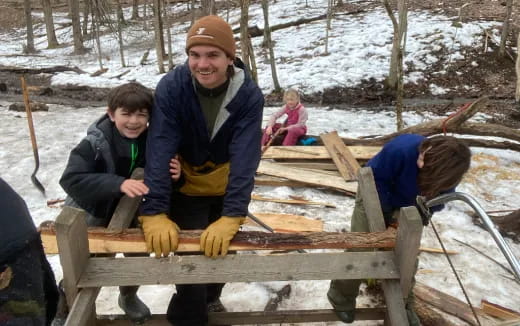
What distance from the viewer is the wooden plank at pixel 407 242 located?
5.82 ft

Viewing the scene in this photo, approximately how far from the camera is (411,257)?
183cm

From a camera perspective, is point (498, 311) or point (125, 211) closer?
point (125, 211)

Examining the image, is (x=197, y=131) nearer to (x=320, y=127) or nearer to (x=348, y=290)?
(x=348, y=290)

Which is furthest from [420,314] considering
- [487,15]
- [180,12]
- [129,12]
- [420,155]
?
[129,12]

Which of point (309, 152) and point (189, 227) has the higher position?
point (189, 227)

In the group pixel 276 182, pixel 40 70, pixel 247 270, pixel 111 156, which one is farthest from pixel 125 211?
pixel 40 70

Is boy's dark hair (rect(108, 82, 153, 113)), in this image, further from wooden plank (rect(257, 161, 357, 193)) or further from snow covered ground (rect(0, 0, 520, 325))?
wooden plank (rect(257, 161, 357, 193))

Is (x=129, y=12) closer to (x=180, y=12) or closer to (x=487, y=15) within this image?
(x=180, y=12)

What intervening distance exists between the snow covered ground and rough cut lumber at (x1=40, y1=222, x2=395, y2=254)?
54.6 inches

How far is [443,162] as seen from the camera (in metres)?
2.32

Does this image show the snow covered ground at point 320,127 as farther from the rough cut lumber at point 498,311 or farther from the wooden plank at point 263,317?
the wooden plank at point 263,317

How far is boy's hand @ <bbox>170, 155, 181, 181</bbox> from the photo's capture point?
217 centimetres

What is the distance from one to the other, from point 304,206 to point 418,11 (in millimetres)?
15458

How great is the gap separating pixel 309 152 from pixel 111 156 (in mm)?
4309
